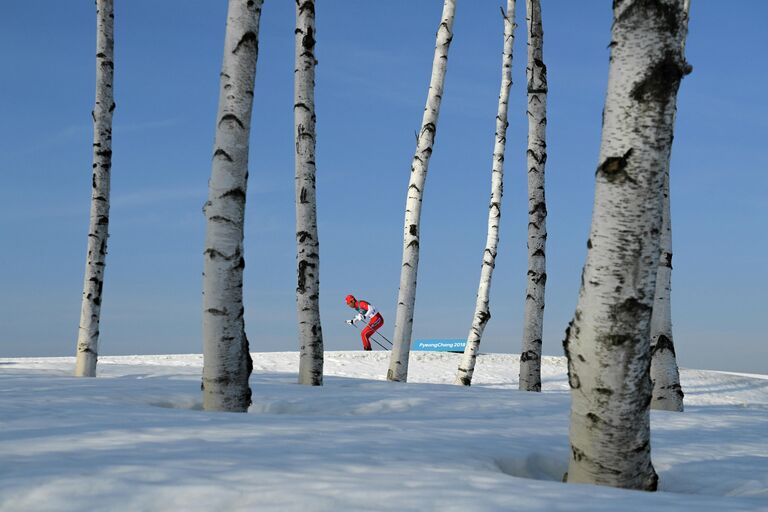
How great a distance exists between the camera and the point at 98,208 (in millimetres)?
11047

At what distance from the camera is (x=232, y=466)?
3689 millimetres

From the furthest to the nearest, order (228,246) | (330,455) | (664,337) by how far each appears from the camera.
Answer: (664,337) < (228,246) < (330,455)

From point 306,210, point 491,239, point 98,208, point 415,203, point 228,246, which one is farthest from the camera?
point 491,239

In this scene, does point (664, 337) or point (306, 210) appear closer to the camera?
point (664, 337)

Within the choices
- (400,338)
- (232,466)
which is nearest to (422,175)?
(400,338)

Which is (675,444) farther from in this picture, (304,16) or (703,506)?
(304,16)

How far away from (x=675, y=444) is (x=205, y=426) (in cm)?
335

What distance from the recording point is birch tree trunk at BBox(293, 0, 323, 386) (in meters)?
10.2

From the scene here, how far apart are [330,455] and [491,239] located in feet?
36.0

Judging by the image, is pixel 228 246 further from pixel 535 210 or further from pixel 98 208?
pixel 535 210

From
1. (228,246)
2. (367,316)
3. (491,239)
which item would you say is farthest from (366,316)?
(228,246)

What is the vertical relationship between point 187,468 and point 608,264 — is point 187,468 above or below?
below

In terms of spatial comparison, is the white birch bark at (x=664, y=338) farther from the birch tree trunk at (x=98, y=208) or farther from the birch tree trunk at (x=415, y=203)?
the birch tree trunk at (x=98, y=208)

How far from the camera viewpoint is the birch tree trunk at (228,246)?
6656 mm
